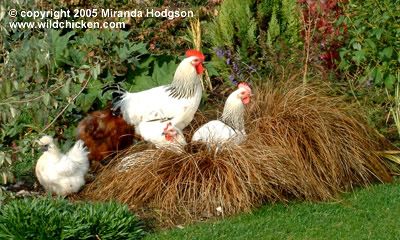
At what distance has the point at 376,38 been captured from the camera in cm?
694

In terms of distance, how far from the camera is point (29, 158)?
764 centimetres

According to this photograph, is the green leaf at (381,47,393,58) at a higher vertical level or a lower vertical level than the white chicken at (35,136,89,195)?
higher

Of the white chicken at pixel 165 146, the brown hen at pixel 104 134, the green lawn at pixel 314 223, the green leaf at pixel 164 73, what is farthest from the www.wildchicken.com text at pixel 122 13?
the green lawn at pixel 314 223

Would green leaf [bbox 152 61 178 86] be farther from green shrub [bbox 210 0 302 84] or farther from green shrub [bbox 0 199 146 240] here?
green shrub [bbox 0 199 146 240]

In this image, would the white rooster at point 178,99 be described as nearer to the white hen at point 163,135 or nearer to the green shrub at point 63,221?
the white hen at point 163,135

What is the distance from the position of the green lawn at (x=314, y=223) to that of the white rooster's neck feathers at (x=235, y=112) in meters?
1.05

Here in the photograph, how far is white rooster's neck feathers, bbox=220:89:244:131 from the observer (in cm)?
662

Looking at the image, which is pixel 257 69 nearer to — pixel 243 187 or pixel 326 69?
pixel 326 69

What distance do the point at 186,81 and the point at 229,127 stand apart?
68cm

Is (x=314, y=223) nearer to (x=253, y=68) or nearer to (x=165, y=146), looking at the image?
(x=165, y=146)

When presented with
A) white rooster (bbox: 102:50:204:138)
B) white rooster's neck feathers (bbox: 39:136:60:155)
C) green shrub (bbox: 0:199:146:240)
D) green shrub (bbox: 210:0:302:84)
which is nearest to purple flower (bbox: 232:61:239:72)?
green shrub (bbox: 210:0:302:84)

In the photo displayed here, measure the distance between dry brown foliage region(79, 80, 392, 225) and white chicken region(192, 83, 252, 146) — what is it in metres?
0.12

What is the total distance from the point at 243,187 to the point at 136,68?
2821 millimetres

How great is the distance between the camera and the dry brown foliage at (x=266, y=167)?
587 cm
